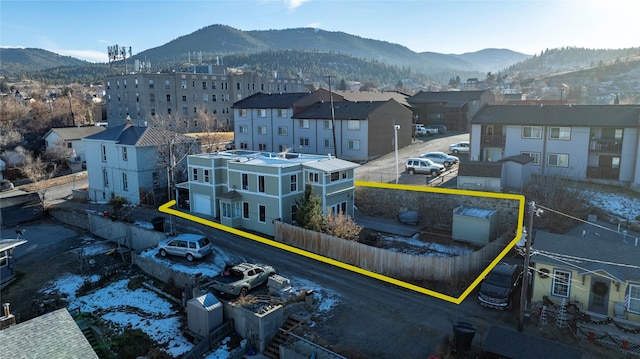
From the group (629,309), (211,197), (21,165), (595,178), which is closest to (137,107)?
(21,165)

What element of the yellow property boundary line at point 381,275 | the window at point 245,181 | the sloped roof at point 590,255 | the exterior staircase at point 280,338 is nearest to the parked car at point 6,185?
the yellow property boundary line at point 381,275

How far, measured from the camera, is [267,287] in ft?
78.7

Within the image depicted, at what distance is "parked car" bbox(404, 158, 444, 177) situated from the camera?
39281 millimetres

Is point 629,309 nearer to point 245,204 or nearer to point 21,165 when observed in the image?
point 245,204

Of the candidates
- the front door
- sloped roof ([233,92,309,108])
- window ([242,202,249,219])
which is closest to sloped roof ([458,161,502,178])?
the front door

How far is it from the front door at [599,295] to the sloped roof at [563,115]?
68.9ft

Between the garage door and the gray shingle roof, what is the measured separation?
804 inches

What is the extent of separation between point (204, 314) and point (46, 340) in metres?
6.95

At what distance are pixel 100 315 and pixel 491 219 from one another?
23575mm

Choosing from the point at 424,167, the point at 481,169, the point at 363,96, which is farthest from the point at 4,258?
the point at 363,96

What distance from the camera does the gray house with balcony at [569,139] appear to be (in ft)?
117

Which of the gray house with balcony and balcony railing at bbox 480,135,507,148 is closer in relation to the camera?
the gray house with balcony

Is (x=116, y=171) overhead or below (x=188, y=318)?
overhead

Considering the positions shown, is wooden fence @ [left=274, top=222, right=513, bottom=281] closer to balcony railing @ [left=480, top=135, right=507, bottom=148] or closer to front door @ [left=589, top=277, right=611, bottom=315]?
front door @ [left=589, top=277, right=611, bottom=315]
